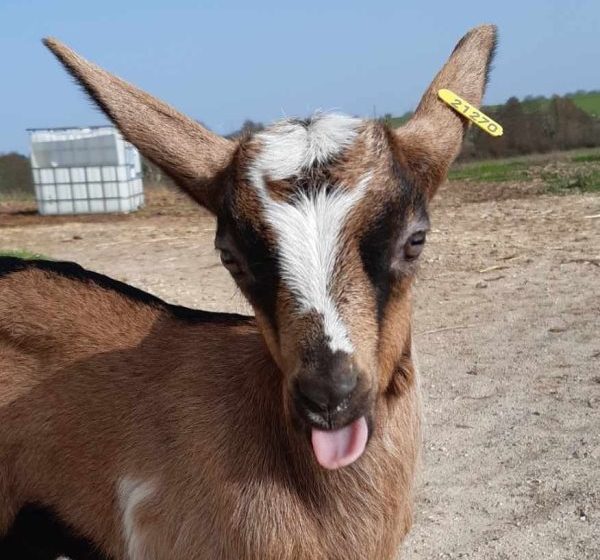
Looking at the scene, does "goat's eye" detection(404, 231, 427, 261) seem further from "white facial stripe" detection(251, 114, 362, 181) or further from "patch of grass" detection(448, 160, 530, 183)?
"patch of grass" detection(448, 160, 530, 183)

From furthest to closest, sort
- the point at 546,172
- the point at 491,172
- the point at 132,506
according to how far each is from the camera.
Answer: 1. the point at 491,172
2. the point at 546,172
3. the point at 132,506

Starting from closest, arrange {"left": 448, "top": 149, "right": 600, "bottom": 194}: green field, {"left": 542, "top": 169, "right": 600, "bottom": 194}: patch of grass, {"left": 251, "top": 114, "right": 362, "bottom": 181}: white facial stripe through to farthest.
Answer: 1. {"left": 251, "top": 114, "right": 362, "bottom": 181}: white facial stripe
2. {"left": 542, "top": 169, "right": 600, "bottom": 194}: patch of grass
3. {"left": 448, "top": 149, "right": 600, "bottom": 194}: green field

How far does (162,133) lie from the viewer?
3.84 m

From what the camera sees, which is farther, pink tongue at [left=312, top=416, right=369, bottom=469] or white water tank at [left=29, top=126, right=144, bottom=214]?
white water tank at [left=29, top=126, right=144, bottom=214]

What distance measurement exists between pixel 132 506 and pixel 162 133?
5.39ft

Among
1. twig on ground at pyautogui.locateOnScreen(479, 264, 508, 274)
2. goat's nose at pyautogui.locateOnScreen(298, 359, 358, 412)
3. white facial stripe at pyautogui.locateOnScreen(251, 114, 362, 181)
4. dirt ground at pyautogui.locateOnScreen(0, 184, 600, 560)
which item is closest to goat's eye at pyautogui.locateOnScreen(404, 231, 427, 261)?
white facial stripe at pyautogui.locateOnScreen(251, 114, 362, 181)

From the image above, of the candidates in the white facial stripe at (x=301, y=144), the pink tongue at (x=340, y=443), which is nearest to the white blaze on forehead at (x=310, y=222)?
the white facial stripe at (x=301, y=144)

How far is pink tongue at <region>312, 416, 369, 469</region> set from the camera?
3291 mm

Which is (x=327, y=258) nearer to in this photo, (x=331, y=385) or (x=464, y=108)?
(x=331, y=385)

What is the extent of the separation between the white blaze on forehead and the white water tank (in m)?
22.6

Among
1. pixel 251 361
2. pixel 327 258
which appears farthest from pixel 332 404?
pixel 251 361

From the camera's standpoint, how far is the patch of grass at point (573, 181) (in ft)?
61.0

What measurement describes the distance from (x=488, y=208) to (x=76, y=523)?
14572 millimetres

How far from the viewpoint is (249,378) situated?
3996 mm
